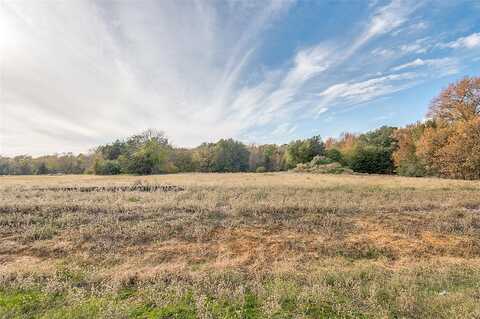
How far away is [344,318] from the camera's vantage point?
312 cm

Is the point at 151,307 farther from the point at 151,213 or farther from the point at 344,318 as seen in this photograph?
the point at 151,213

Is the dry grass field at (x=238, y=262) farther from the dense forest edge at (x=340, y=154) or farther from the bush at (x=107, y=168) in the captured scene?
the bush at (x=107, y=168)

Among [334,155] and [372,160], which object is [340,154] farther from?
[372,160]

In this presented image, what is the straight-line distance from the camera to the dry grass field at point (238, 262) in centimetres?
339

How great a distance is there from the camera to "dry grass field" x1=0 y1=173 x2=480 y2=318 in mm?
3387

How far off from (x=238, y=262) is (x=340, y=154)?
5017 centimetres

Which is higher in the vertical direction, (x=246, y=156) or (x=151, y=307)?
(x=246, y=156)

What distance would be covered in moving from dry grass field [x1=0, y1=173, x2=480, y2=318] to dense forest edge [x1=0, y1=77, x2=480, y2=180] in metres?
26.2

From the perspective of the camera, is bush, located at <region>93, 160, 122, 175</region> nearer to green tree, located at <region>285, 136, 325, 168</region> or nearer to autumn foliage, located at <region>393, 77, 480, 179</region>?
green tree, located at <region>285, 136, 325, 168</region>

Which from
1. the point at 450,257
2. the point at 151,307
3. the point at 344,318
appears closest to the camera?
the point at 344,318

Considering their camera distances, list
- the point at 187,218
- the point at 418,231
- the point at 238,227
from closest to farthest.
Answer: the point at 418,231, the point at 238,227, the point at 187,218

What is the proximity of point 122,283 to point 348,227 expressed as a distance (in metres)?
6.47

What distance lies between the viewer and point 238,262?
200 inches

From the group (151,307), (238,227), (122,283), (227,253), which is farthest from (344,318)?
(238,227)
